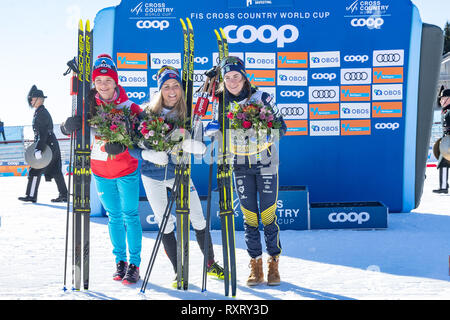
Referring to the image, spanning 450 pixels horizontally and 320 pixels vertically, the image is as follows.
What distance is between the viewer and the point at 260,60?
7055 millimetres

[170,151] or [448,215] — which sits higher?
[170,151]

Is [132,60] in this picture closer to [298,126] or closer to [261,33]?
[261,33]

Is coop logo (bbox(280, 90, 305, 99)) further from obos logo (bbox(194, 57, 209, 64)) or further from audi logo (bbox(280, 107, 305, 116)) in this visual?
obos logo (bbox(194, 57, 209, 64))

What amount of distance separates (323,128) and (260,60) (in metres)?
1.41

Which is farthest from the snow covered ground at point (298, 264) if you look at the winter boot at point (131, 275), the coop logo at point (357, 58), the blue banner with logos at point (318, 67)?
the coop logo at point (357, 58)

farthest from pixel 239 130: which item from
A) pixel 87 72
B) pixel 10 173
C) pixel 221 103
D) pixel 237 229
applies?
pixel 10 173

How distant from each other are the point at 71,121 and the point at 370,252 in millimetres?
3393

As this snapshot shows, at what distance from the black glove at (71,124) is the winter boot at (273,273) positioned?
198cm

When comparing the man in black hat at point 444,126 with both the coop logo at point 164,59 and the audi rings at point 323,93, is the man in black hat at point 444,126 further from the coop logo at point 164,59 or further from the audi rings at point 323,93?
the coop logo at point 164,59

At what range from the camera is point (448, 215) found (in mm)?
7168

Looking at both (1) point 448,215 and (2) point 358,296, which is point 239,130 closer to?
(2) point 358,296

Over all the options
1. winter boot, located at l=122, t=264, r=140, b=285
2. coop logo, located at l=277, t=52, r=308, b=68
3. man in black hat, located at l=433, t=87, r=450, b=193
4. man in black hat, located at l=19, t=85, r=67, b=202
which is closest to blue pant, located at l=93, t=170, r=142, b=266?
winter boot, located at l=122, t=264, r=140, b=285

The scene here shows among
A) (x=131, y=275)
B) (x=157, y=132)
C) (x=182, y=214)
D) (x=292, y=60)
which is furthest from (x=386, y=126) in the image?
(x=131, y=275)

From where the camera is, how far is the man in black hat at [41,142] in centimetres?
849
